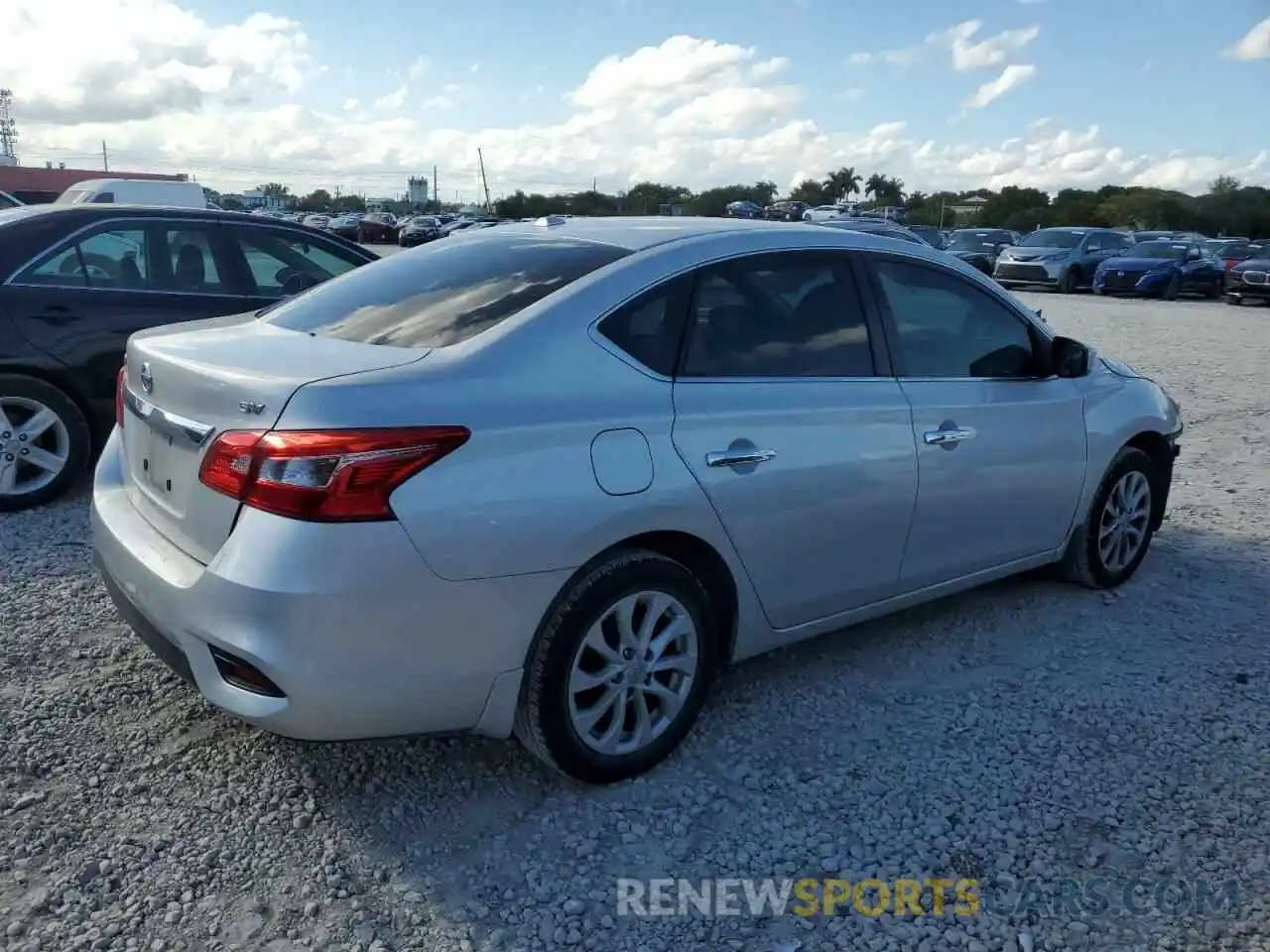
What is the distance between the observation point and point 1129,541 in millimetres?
5039

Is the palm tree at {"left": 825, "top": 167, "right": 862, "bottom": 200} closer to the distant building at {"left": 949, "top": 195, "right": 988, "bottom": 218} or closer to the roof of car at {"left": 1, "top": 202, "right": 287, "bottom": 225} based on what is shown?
the distant building at {"left": 949, "top": 195, "right": 988, "bottom": 218}

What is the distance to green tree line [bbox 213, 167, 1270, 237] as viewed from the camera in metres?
58.7

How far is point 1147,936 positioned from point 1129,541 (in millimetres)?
2730

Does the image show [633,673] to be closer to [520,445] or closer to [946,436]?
[520,445]

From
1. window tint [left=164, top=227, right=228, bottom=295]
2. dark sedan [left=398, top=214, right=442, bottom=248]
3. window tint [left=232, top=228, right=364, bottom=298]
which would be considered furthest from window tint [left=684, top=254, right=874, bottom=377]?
dark sedan [left=398, top=214, right=442, bottom=248]

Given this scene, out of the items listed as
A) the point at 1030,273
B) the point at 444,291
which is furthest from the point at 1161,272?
the point at 444,291

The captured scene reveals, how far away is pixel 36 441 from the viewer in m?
5.74

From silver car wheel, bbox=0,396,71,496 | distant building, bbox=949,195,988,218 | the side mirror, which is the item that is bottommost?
silver car wheel, bbox=0,396,71,496

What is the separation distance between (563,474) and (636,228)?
1.24 m

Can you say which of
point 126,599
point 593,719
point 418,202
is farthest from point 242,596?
point 418,202

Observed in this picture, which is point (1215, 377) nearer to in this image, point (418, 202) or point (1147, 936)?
point (1147, 936)

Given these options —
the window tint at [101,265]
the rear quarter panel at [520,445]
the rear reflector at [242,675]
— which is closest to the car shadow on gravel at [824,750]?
the rear reflector at [242,675]

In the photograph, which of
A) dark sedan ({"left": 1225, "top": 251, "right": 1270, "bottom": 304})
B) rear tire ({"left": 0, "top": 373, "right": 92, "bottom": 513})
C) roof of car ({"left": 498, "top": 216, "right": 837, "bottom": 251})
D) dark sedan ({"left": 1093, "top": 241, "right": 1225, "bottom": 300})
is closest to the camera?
roof of car ({"left": 498, "top": 216, "right": 837, "bottom": 251})

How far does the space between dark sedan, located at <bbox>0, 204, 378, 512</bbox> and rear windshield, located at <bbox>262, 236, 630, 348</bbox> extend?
5.98ft
